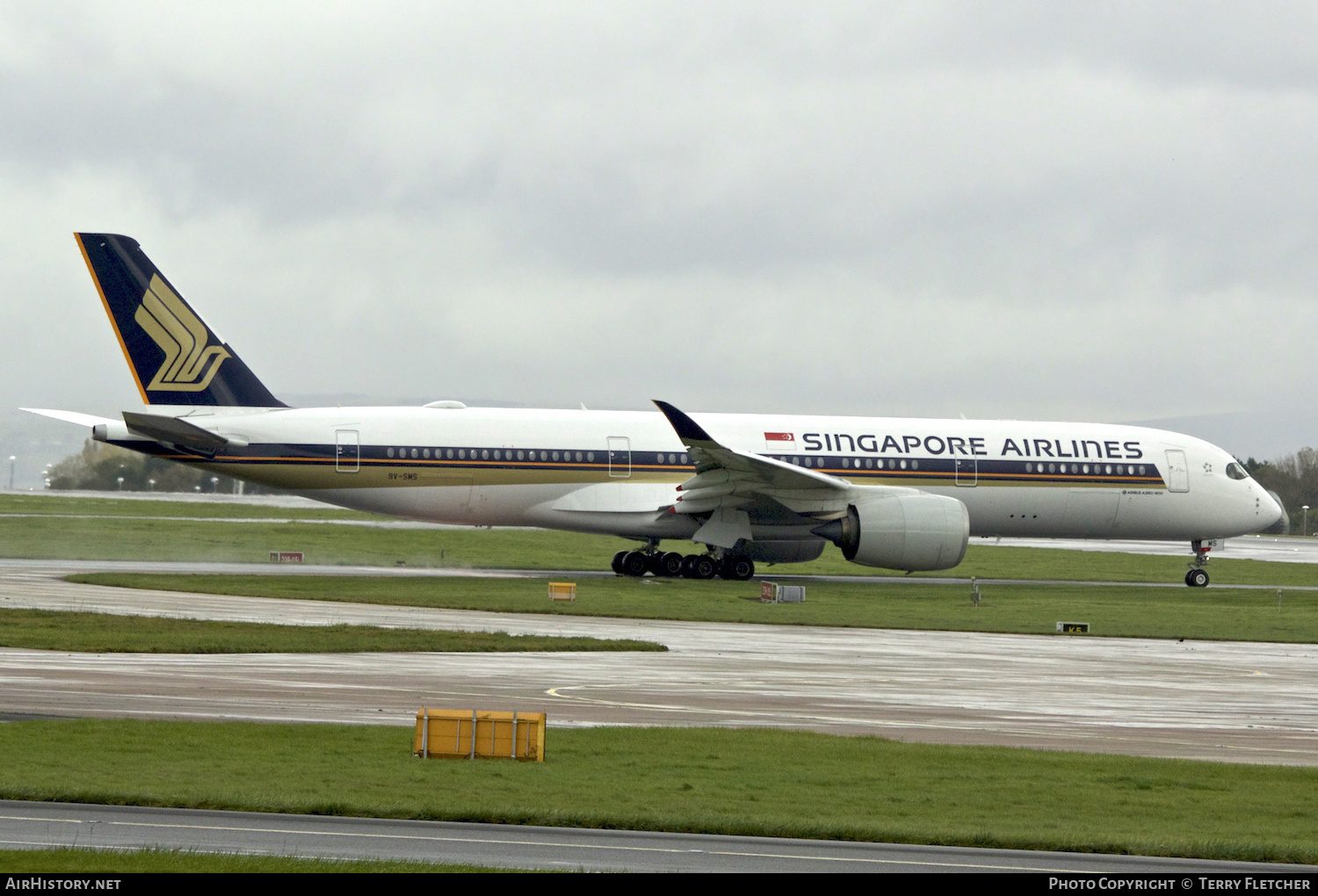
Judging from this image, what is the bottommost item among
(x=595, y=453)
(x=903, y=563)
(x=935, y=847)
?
(x=935, y=847)

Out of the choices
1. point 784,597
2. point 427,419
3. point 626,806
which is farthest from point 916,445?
point 626,806

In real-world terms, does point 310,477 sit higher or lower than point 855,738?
higher

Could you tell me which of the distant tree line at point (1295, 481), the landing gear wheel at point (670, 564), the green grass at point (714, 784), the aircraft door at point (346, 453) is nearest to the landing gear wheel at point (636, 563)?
the landing gear wheel at point (670, 564)

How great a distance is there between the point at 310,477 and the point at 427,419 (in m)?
3.41

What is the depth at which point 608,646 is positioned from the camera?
2353cm

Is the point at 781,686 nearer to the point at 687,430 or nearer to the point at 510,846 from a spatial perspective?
the point at 510,846

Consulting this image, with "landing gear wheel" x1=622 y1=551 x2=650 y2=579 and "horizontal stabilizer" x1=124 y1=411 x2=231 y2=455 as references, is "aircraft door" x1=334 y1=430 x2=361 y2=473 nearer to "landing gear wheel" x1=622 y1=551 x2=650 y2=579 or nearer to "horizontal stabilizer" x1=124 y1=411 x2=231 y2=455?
"horizontal stabilizer" x1=124 y1=411 x2=231 y2=455

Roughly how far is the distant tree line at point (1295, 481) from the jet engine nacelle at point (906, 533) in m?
108

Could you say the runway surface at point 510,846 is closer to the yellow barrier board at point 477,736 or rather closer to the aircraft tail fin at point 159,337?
the yellow barrier board at point 477,736

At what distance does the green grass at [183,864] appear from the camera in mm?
8281

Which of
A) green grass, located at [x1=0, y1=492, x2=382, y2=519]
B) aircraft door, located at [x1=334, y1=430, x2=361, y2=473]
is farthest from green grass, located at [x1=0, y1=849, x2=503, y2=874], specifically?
green grass, located at [x1=0, y1=492, x2=382, y2=519]

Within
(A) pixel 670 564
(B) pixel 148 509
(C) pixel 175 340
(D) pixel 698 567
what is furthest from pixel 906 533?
(B) pixel 148 509
